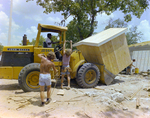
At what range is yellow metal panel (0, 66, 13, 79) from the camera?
494 cm

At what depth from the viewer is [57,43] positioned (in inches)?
237

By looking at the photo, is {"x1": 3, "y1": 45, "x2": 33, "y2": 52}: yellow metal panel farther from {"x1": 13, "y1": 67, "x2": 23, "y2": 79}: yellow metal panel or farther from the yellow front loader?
{"x1": 13, "y1": 67, "x2": 23, "y2": 79}: yellow metal panel

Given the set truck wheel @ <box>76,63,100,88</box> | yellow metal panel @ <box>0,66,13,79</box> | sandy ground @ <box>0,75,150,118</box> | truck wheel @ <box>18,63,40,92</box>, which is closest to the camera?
sandy ground @ <box>0,75,150,118</box>

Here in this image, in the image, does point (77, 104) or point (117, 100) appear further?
point (117, 100)

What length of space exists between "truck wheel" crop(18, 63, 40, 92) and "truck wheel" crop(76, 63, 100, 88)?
5.80 feet

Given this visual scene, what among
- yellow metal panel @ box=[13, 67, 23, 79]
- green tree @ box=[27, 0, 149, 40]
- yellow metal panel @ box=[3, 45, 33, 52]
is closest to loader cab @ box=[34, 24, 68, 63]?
yellow metal panel @ box=[3, 45, 33, 52]

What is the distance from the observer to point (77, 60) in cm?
609

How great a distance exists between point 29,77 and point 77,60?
223 centimetres

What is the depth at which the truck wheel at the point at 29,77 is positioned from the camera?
4.78 m

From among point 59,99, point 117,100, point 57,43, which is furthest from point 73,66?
point 117,100

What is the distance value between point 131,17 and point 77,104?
11.4 metres

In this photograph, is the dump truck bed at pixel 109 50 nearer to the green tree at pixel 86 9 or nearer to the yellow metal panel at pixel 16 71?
the yellow metal panel at pixel 16 71

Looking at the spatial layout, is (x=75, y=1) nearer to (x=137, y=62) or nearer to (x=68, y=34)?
(x=68, y=34)

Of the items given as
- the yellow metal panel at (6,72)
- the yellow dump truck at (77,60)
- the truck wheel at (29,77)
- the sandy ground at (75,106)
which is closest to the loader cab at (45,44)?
the yellow dump truck at (77,60)
